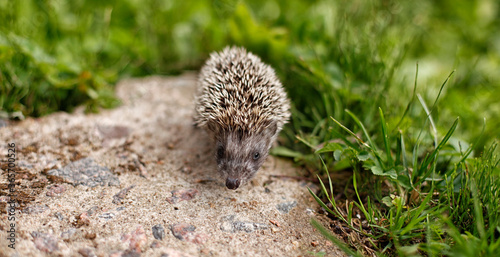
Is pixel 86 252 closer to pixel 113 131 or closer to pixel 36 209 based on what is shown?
pixel 36 209

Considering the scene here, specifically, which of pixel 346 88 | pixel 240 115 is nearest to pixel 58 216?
pixel 240 115

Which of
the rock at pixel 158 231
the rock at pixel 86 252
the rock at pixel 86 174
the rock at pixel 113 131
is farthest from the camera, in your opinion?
the rock at pixel 113 131

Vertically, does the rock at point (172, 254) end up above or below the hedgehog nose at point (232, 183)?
below

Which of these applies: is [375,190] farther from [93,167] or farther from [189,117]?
[93,167]

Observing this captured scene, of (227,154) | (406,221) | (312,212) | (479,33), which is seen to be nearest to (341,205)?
(312,212)

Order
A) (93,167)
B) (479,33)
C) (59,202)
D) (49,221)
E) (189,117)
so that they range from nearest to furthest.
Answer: (49,221)
(59,202)
(93,167)
(189,117)
(479,33)

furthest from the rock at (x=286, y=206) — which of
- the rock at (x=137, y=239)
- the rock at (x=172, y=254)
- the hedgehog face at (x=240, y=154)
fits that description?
the rock at (x=137, y=239)

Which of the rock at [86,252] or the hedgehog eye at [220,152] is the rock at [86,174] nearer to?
the rock at [86,252]
